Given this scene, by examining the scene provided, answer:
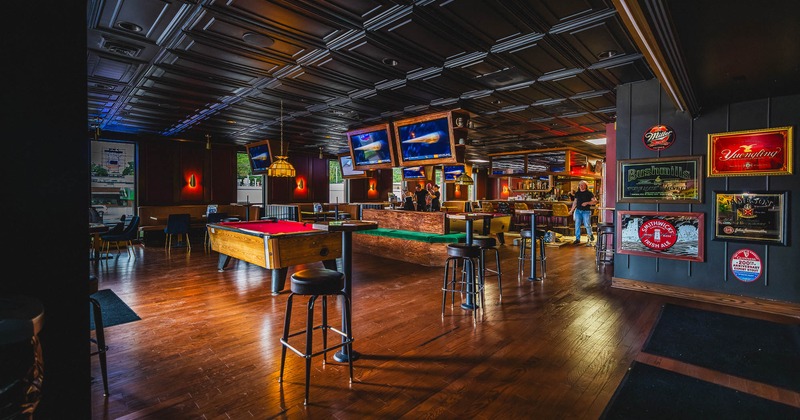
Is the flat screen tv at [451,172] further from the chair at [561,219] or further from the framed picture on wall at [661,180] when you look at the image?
the framed picture on wall at [661,180]

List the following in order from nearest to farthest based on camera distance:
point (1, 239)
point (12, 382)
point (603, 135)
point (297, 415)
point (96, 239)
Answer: point (12, 382)
point (1, 239)
point (297, 415)
point (96, 239)
point (603, 135)

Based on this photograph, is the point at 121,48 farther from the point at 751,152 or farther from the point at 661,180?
the point at 751,152

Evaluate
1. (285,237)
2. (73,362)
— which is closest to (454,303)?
(285,237)

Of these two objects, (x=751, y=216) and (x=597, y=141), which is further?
(x=597, y=141)

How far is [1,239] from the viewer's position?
1425 millimetres

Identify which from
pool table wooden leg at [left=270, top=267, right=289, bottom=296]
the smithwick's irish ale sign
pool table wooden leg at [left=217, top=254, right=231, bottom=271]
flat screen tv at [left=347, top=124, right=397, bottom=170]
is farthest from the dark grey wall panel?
pool table wooden leg at [left=217, top=254, right=231, bottom=271]

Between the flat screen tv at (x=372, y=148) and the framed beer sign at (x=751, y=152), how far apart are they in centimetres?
490

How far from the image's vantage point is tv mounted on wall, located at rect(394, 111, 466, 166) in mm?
6273

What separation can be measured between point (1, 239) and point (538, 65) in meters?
5.24

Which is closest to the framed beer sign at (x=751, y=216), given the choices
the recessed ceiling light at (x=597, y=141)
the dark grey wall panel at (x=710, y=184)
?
the dark grey wall panel at (x=710, y=184)

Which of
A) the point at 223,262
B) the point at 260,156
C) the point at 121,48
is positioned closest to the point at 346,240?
the point at 121,48

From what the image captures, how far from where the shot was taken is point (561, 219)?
40.2ft

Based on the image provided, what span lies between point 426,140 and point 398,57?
2.17 m

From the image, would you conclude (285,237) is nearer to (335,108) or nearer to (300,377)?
(300,377)
